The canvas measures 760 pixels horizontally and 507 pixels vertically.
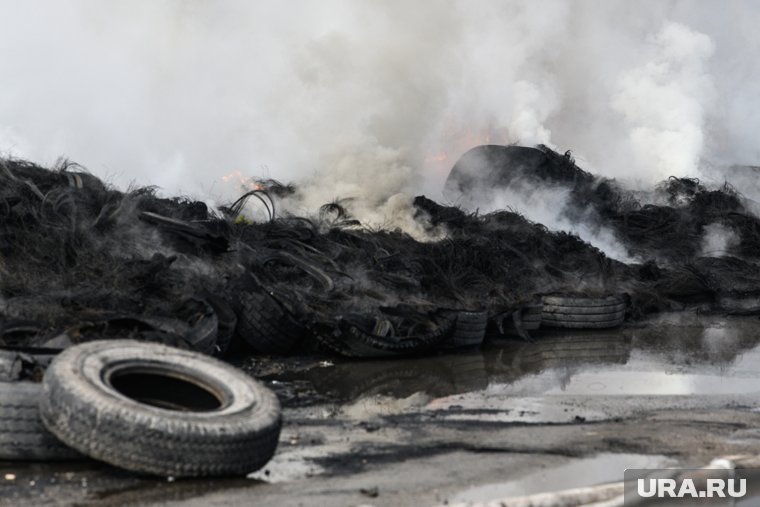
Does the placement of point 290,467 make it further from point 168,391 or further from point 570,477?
point 570,477

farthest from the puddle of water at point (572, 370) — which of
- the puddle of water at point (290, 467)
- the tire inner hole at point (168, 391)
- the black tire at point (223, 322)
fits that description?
the tire inner hole at point (168, 391)

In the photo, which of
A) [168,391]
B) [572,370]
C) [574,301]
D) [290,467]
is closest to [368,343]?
[572,370]

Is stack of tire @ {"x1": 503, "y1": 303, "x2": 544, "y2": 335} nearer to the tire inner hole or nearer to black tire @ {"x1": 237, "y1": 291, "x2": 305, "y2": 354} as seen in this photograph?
black tire @ {"x1": 237, "y1": 291, "x2": 305, "y2": 354}

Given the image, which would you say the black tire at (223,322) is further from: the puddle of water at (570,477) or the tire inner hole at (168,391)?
the puddle of water at (570,477)

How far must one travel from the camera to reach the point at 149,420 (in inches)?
228

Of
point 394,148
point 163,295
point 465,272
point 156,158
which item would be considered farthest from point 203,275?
point 394,148

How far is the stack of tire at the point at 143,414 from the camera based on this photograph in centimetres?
577

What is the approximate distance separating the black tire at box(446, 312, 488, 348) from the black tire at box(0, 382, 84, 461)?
20.1 ft

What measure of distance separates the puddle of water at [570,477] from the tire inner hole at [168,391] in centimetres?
195

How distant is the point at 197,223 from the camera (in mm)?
12508

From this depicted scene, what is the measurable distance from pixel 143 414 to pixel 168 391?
1121mm

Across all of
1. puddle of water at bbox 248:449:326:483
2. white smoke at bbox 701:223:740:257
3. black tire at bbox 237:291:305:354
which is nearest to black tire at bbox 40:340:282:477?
puddle of water at bbox 248:449:326:483

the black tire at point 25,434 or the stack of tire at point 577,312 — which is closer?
the black tire at point 25,434

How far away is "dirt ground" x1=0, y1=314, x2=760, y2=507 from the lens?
19.2ft
